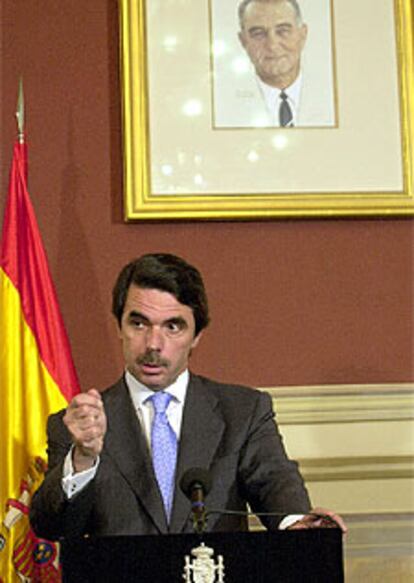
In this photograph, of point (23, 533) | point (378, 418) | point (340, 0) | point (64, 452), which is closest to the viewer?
point (64, 452)

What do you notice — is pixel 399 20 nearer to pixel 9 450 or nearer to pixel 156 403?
pixel 156 403

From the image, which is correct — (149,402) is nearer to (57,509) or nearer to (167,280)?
(167,280)

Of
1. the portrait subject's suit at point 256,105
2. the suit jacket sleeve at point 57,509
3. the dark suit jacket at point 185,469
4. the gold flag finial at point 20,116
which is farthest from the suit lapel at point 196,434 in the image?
the portrait subject's suit at point 256,105

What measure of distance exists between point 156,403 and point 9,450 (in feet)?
1.99

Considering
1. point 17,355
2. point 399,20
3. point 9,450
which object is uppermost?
point 399,20

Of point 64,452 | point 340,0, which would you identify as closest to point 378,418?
point 64,452

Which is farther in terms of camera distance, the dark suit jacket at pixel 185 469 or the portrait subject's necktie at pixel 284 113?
the portrait subject's necktie at pixel 284 113

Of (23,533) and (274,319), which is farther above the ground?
(274,319)

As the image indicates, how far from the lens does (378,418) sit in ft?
10.6

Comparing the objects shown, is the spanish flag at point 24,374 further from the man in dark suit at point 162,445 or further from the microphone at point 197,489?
the microphone at point 197,489

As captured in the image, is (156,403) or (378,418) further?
(378,418)

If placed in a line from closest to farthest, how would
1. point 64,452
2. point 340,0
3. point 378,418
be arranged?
point 64,452, point 378,418, point 340,0

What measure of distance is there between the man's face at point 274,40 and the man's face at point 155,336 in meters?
1.16

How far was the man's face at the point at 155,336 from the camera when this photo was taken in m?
2.53
